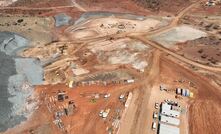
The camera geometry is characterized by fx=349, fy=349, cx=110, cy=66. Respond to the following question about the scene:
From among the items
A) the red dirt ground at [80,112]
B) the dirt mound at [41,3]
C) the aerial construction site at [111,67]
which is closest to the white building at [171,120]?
the aerial construction site at [111,67]

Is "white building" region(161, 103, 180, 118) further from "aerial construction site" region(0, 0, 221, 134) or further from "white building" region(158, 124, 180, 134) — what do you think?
"white building" region(158, 124, 180, 134)

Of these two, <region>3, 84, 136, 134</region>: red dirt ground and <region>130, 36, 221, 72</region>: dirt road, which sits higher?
<region>130, 36, 221, 72</region>: dirt road

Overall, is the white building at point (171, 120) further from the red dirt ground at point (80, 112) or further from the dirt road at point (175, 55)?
the dirt road at point (175, 55)

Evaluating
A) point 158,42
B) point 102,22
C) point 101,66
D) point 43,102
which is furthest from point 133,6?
point 43,102

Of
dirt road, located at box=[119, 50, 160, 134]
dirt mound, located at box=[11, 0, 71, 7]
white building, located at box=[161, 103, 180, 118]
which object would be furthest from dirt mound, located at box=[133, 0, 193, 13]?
white building, located at box=[161, 103, 180, 118]

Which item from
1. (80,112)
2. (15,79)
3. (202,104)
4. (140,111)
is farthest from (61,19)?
(202,104)

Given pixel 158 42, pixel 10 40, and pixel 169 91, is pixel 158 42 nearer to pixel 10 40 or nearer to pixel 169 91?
pixel 169 91
